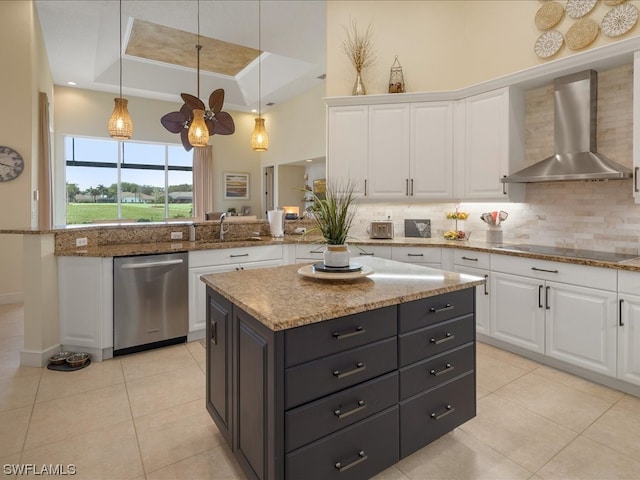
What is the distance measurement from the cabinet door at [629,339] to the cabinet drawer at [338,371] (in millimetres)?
1909

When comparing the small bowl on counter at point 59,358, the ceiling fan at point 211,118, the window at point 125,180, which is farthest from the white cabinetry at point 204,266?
the window at point 125,180

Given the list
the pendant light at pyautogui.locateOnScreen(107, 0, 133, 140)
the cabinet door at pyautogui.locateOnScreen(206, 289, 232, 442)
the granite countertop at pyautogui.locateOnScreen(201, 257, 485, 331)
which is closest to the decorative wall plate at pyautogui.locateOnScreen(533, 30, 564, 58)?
the granite countertop at pyautogui.locateOnScreen(201, 257, 485, 331)

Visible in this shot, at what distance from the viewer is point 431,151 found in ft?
13.9

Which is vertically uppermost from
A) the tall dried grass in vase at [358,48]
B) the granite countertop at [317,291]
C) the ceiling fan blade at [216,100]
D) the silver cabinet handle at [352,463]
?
the tall dried grass in vase at [358,48]

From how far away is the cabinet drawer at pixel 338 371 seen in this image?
1.43 m

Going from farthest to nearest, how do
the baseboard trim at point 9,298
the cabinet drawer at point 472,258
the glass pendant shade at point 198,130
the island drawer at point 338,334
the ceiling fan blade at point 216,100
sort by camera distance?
the baseboard trim at point 9,298, the ceiling fan blade at point 216,100, the glass pendant shade at point 198,130, the cabinet drawer at point 472,258, the island drawer at point 338,334

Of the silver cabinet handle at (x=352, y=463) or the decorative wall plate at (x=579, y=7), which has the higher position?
the decorative wall plate at (x=579, y=7)

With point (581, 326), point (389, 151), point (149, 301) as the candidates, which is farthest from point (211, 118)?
point (581, 326)

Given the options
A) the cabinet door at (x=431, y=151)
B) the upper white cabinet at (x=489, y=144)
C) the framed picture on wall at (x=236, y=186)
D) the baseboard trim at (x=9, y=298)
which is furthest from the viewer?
the framed picture on wall at (x=236, y=186)

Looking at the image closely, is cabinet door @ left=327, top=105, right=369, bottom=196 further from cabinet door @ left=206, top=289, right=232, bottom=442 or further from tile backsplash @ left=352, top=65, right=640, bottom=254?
cabinet door @ left=206, top=289, right=232, bottom=442

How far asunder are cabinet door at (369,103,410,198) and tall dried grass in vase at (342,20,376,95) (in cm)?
45

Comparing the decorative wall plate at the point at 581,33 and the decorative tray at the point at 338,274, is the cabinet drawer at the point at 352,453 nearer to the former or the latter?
the decorative tray at the point at 338,274

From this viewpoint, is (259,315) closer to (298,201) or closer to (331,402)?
(331,402)

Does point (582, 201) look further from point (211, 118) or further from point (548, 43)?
point (211, 118)
